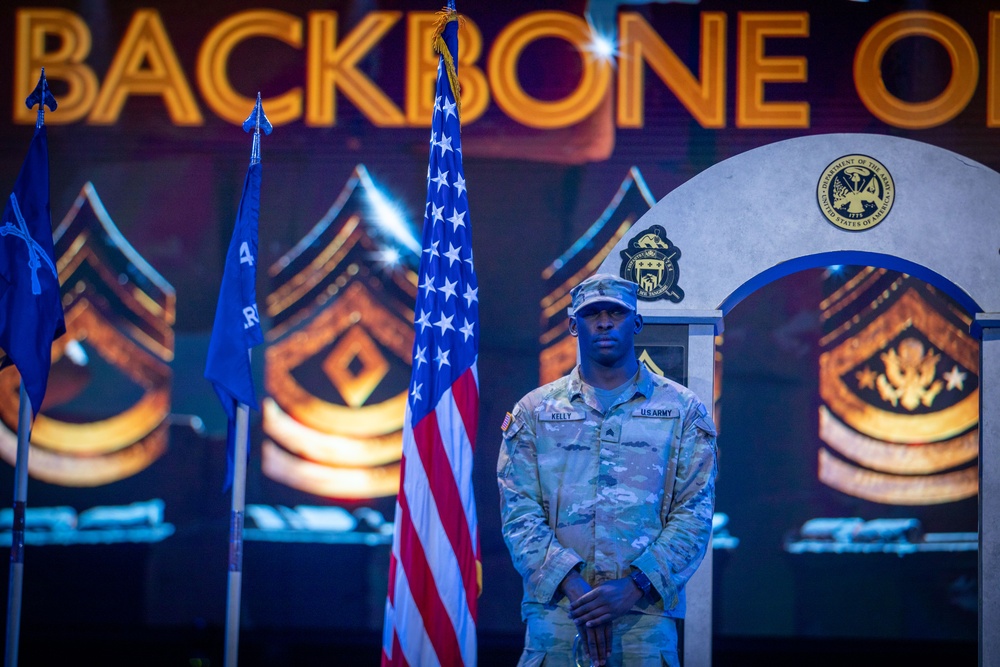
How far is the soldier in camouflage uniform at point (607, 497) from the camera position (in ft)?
8.05

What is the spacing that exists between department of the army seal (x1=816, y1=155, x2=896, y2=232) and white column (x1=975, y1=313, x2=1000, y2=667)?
0.48 meters

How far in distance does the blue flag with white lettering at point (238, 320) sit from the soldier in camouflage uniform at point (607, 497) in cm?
176

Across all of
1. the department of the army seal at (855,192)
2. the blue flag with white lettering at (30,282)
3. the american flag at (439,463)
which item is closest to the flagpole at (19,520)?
the blue flag with white lettering at (30,282)

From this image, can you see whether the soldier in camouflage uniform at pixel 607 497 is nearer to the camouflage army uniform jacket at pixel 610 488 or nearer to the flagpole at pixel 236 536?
the camouflage army uniform jacket at pixel 610 488

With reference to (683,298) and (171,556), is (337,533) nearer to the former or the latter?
(171,556)

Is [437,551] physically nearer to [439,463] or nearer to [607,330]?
[439,463]

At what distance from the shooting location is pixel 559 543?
A: 2535mm

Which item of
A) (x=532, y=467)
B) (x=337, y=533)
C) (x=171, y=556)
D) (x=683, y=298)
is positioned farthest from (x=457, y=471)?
(x=171, y=556)

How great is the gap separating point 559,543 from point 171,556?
139 inches

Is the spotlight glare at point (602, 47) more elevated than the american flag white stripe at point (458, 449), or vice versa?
the spotlight glare at point (602, 47)

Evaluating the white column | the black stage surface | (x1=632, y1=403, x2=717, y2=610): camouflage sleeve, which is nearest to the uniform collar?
(x1=632, y1=403, x2=717, y2=610): camouflage sleeve

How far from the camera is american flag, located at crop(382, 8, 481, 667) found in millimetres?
3807

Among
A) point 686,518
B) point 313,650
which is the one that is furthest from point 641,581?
point 313,650

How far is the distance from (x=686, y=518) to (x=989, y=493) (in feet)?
5.17
